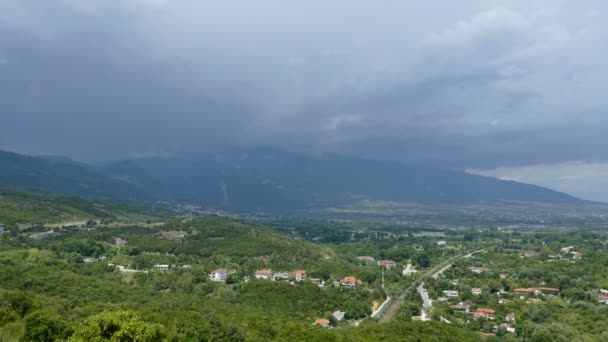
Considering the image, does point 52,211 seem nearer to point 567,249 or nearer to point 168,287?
point 168,287

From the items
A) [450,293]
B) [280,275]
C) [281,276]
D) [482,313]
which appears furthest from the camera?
[280,275]

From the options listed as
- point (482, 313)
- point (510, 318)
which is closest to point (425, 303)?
point (482, 313)

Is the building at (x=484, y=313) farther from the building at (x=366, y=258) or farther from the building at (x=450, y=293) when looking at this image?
the building at (x=366, y=258)

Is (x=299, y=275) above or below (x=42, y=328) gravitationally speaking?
below

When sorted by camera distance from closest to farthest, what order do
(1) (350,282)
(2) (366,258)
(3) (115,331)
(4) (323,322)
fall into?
(3) (115,331) → (4) (323,322) → (1) (350,282) → (2) (366,258)

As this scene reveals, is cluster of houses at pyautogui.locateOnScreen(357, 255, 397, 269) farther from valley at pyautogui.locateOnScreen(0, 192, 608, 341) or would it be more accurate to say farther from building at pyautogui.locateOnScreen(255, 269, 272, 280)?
building at pyautogui.locateOnScreen(255, 269, 272, 280)
